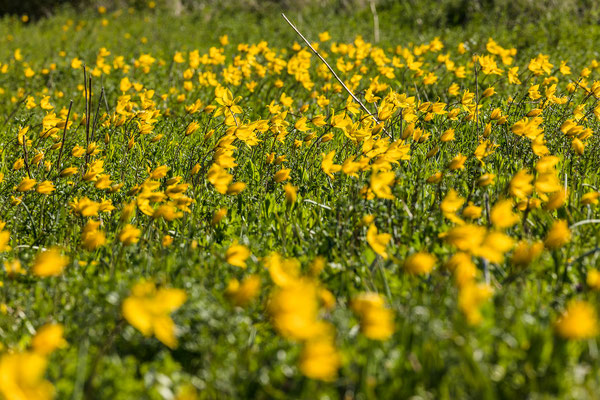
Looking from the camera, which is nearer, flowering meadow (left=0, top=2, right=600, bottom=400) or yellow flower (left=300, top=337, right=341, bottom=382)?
yellow flower (left=300, top=337, right=341, bottom=382)

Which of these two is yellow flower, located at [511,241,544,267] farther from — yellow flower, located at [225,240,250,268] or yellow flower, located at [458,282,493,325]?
yellow flower, located at [225,240,250,268]

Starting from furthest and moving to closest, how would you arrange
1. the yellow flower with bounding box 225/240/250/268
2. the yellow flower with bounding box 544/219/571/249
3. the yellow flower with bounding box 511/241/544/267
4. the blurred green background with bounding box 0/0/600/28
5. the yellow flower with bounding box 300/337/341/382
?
the blurred green background with bounding box 0/0/600/28, the yellow flower with bounding box 225/240/250/268, the yellow flower with bounding box 544/219/571/249, the yellow flower with bounding box 511/241/544/267, the yellow flower with bounding box 300/337/341/382

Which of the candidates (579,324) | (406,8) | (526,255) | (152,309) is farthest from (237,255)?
(406,8)

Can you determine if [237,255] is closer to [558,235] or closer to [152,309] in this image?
[152,309]

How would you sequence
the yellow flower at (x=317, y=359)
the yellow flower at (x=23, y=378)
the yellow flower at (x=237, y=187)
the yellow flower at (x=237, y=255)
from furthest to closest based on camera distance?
the yellow flower at (x=237, y=187) → the yellow flower at (x=237, y=255) → the yellow flower at (x=317, y=359) → the yellow flower at (x=23, y=378)

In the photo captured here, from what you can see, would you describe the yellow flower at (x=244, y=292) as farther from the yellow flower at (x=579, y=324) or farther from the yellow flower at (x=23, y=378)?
the yellow flower at (x=579, y=324)

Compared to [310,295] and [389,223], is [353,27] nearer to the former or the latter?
[389,223]

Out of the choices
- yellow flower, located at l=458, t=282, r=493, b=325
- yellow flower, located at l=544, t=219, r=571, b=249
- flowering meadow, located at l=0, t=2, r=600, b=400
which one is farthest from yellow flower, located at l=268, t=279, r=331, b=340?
yellow flower, located at l=544, t=219, r=571, b=249

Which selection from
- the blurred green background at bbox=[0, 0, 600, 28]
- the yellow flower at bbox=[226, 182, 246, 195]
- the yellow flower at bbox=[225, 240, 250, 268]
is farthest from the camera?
the blurred green background at bbox=[0, 0, 600, 28]

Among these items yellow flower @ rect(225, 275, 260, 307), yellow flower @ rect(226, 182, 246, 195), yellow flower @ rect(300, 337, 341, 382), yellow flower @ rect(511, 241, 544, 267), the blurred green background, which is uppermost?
yellow flower @ rect(511, 241, 544, 267)

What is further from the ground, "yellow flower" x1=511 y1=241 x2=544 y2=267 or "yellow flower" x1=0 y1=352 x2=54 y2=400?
"yellow flower" x1=511 y1=241 x2=544 y2=267

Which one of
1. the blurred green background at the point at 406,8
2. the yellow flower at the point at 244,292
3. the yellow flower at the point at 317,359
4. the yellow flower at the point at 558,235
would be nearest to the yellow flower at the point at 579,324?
the yellow flower at the point at 558,235

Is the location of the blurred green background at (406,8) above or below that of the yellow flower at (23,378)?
below

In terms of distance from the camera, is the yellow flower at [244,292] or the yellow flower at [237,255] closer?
the yellow flower at [244,292]
